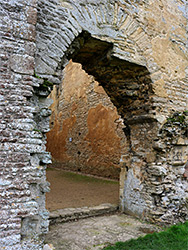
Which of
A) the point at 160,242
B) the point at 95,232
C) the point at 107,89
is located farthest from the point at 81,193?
the point at 160,242

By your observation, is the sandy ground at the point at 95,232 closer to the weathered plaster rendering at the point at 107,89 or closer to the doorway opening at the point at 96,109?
the weathered plaster rendering at the point at 107,89

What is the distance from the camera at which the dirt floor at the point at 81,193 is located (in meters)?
5.03

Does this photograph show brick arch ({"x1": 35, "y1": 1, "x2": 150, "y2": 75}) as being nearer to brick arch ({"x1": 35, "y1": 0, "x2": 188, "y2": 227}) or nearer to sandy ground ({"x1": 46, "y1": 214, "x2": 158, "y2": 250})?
brick arch ({"x1": 35, "y1": 0, "x2": 188, "y2": 227})

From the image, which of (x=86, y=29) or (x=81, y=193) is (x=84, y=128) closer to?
(x=81, y=193)

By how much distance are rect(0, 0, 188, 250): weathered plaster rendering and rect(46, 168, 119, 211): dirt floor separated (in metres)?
1.02

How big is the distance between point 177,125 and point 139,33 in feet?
6.07

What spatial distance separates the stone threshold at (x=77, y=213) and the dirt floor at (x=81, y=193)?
0.41 m

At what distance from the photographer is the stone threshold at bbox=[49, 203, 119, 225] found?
3912mm

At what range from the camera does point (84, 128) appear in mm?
9258

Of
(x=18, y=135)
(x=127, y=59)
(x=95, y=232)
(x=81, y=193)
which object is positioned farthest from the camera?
(x=81, y=193)

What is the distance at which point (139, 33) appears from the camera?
3.84m

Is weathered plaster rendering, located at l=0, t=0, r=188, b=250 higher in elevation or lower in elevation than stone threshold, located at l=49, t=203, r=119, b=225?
higher

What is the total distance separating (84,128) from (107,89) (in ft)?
16.2

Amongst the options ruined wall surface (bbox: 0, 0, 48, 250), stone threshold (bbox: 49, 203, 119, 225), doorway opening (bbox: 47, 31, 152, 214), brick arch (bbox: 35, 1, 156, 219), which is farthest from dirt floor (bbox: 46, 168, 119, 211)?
ruined wall surface (bbox: 0, 0, 48, 250)
